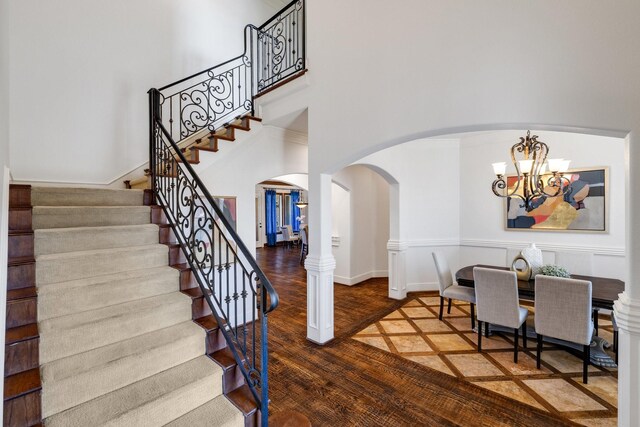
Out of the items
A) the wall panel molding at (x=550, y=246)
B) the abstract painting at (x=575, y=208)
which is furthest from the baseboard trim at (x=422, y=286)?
the abstract painting at (x=575, y=208)

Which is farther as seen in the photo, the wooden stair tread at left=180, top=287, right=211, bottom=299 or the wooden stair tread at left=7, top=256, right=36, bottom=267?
the wooden stair tread at left=180, top=287, right=211, bottom=299

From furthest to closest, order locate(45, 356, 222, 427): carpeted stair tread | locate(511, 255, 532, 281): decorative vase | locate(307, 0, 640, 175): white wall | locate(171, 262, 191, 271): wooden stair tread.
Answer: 1. locate(511, 255, 532, 281): decorative vase
2. locate(171, 262, 191, 271): wooden stair tread
3. locate(307, 0, 640, 175): white wall
4. locate(45, 356, 222, 427): carpeted stair tread

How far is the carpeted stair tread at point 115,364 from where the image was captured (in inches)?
57.6

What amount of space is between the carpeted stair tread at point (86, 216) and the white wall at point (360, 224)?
366 cm

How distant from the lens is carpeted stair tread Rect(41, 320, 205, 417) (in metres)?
1.46

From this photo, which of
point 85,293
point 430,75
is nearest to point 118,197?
point 85,293

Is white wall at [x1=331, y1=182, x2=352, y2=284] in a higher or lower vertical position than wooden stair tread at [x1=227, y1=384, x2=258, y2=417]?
higher

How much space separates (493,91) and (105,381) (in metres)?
3.24

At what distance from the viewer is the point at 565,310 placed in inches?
103

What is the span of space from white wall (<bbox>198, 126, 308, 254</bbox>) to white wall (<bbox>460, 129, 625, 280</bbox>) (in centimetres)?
341

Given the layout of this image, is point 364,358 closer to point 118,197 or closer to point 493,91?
point 493,91

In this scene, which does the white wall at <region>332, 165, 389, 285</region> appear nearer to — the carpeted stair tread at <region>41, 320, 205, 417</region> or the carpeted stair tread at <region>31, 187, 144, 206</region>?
the carpeted stair tread at <region>31, 187, 144, 206</region>

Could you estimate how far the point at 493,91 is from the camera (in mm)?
2143

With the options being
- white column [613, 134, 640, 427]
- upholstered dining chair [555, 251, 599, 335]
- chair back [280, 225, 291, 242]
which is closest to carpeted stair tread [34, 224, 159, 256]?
white column [613, 134, 640, 427]
